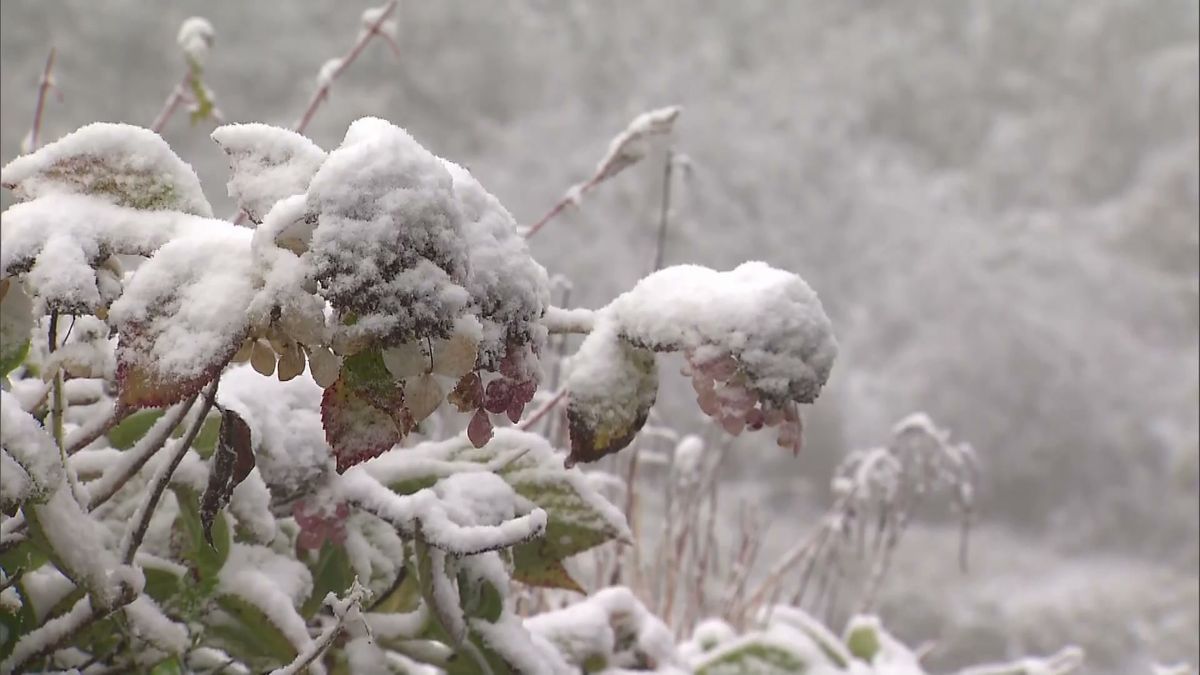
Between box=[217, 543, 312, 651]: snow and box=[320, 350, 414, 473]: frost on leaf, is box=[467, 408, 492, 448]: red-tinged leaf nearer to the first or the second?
box=[320, 350, 414, 473]: frost on leaf

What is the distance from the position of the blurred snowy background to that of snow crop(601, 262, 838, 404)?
1409mm

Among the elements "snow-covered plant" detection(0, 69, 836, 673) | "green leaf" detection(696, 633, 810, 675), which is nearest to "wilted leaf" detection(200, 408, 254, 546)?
"snow-covered plant" detection(0, 69, 836, 673)

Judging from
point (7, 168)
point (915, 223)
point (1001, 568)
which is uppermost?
point (915, 223)

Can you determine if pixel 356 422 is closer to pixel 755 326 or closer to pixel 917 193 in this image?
pixel 755 326

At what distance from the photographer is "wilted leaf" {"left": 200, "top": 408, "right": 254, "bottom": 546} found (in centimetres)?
28

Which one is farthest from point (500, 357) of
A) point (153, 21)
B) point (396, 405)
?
point (153, 21)

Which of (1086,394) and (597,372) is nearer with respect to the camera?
(597,372)

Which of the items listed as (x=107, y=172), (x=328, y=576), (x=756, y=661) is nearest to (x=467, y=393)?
(x=107, y=172)

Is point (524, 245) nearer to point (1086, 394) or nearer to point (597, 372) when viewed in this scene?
point (597, 372)

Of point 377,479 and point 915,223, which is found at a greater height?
point 915,223

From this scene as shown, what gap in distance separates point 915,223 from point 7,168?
2.00m

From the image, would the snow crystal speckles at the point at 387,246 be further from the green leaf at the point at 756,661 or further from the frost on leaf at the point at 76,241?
the green leaf at the point at 756,661

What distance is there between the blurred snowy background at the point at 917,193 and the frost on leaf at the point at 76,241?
137cm

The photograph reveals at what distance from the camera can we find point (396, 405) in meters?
0.24
